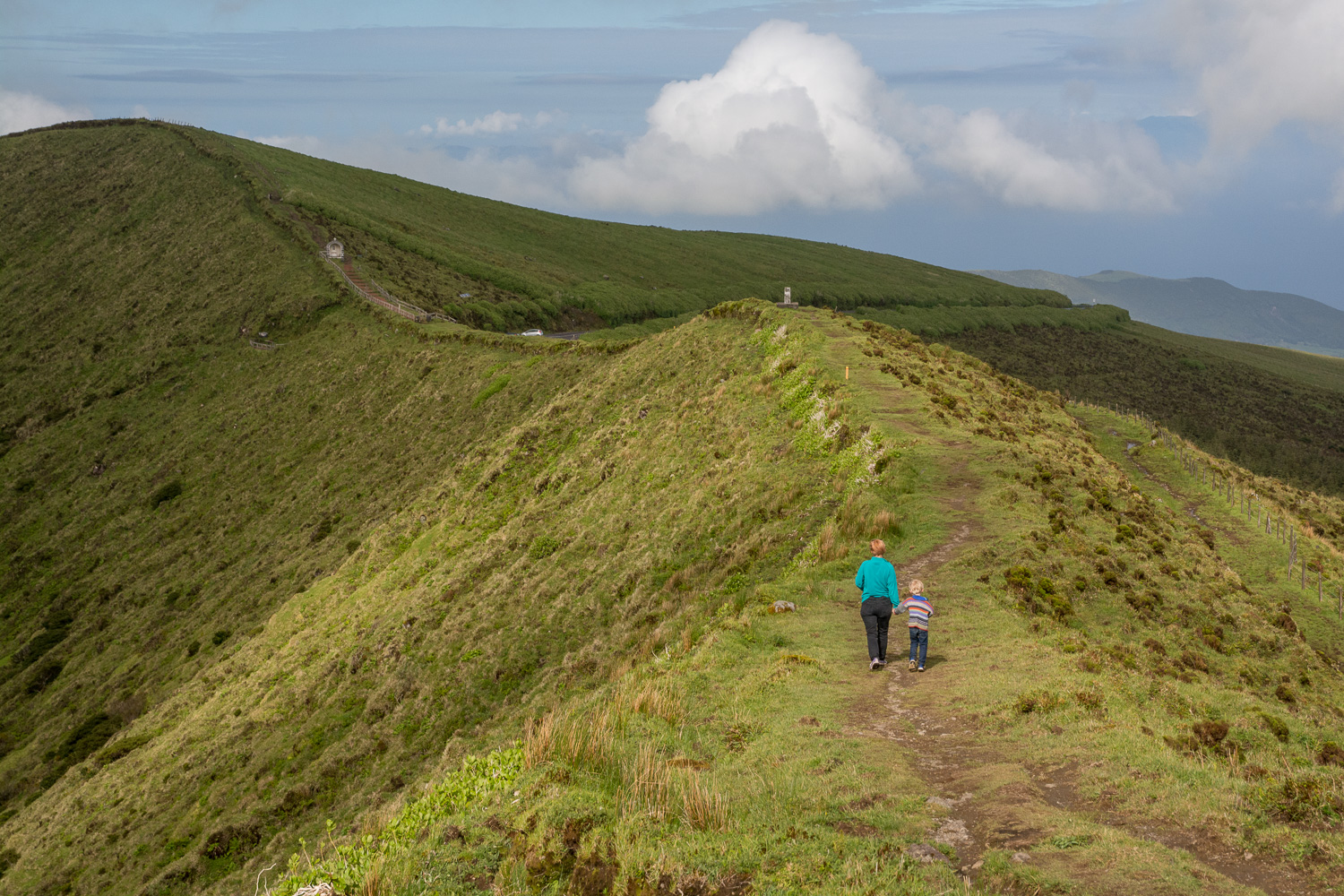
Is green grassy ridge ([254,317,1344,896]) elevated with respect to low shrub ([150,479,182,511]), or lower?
elevated

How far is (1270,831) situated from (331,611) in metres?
35.1

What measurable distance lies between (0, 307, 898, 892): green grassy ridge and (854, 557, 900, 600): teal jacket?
411 cm

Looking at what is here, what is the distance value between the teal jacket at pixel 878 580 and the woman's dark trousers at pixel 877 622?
0.15 metres

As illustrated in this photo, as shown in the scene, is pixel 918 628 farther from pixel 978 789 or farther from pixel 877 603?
pixel 978 789

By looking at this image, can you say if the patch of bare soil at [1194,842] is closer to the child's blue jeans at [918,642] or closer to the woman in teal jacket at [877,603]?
the child's blue jeans at [918,642]

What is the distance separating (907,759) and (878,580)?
4.26 metres

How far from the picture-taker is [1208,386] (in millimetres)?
133875

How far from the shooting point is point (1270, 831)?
23.5 feet

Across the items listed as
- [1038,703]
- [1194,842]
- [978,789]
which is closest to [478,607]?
[1038,703]

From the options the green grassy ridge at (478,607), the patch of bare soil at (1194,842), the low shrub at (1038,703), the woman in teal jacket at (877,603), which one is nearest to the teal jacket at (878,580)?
the woman in teal jacket at (877,603)

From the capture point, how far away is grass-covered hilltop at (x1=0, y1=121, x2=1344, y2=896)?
26.7 ft

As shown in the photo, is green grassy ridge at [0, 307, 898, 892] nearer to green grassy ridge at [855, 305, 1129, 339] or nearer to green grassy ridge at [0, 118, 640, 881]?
green grassy ridge at [0, 118, 640, 881]

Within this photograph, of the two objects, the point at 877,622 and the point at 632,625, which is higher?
the point at 877,622

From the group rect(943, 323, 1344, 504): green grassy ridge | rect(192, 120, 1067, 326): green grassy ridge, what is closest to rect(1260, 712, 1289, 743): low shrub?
rect(192, 120, 1067, 326): green grassy ridge
